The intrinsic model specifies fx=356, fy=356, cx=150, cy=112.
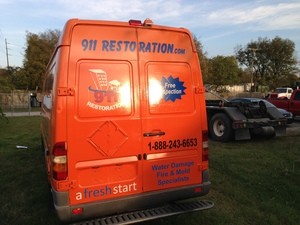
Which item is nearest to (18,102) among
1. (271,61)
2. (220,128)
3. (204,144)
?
(220,128)

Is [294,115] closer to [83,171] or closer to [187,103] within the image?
[187,103]

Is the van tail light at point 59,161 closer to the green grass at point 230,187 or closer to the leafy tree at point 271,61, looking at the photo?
the green grass at point 230,187

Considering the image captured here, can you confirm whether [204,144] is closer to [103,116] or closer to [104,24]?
[103,116]

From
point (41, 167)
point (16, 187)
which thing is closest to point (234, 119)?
point (41, 167)

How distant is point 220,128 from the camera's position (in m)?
11.4

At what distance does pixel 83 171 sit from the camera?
4.13 meters

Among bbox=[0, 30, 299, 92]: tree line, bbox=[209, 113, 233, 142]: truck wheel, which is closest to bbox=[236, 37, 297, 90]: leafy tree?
bbox=[0, 30, 299, 92]: tree line

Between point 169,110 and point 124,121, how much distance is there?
0.65 m

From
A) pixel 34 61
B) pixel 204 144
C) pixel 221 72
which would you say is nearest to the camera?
pixel 204 144

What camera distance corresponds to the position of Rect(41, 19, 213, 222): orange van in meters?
4.04

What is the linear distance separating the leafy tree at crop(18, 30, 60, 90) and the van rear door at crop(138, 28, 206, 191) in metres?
41.3

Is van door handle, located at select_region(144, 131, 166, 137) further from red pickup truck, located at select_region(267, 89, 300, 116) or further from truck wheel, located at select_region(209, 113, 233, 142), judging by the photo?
red pickup truck, located at select_region(267, 89, 300, 116)

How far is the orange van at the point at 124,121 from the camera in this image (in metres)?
4.04

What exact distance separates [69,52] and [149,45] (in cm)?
104
